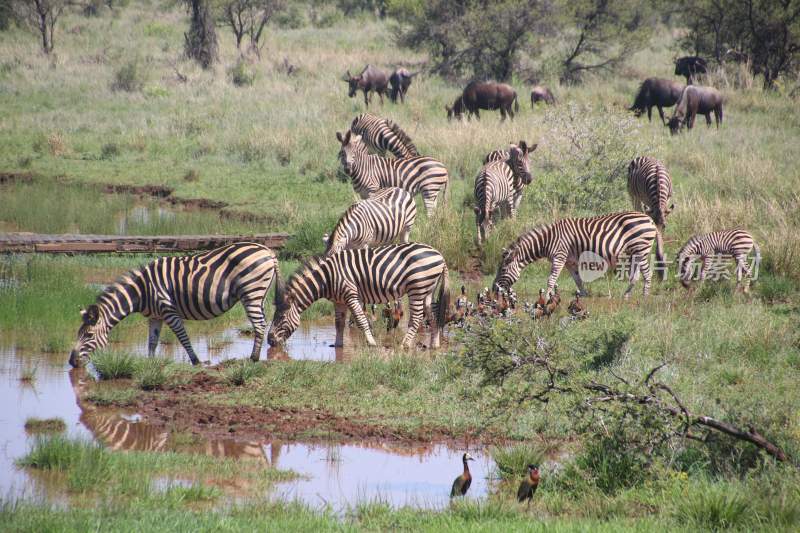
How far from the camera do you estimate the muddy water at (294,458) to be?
→ 24.0ft

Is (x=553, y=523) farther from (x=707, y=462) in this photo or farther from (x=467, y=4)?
(x=467, y=4)

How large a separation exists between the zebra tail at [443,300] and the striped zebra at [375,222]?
190 cm

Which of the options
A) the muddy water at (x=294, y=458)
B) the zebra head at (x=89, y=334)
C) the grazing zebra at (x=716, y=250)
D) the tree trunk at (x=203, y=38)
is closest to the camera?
the muddy water at (x=294, y=458)

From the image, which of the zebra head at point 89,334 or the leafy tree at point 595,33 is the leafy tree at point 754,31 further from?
the zebra head at point 89,334

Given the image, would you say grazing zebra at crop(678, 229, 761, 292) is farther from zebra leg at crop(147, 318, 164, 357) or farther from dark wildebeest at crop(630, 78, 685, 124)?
dark wildebeest at crop(630, 78, 685, 124)

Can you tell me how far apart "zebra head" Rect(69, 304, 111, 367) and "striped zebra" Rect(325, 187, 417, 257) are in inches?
135

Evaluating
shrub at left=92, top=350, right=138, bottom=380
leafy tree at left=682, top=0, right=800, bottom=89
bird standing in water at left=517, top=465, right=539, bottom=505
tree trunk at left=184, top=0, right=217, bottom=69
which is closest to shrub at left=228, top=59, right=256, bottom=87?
tree trunk at left=184, top=0, right=217, bottom=69

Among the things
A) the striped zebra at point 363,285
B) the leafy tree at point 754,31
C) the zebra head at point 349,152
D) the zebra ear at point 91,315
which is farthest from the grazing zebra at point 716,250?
the leafy tree at point 754,31

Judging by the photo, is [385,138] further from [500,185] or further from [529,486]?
[529,486]

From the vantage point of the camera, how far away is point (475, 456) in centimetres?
834

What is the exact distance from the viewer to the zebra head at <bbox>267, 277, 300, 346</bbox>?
37.8 feet

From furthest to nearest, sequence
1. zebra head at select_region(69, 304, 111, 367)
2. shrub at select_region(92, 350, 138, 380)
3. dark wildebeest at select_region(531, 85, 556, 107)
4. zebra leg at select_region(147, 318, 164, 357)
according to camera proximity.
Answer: dark wildebeest at select_region(531, 85, 556, 107)
zebra leg at select_region(147, 318, 164, 357)
zebra head at select_region(69, 304, 111, 367)
shrub at select_region(92, 350, 138, 380)

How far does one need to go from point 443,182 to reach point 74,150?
11.5 m

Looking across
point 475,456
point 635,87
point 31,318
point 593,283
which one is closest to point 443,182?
point 593,283
